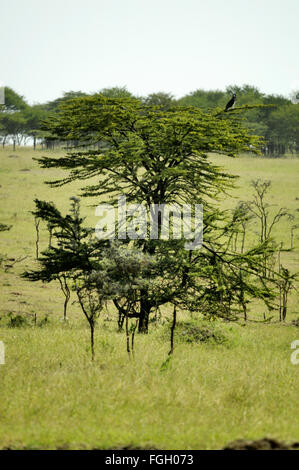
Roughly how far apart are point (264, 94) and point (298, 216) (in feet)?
222

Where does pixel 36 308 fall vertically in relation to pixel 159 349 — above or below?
below

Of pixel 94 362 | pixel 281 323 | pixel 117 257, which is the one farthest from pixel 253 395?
pixel 281 323

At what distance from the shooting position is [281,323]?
2248cm

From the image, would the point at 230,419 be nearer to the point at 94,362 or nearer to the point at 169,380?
the point at 169,380
